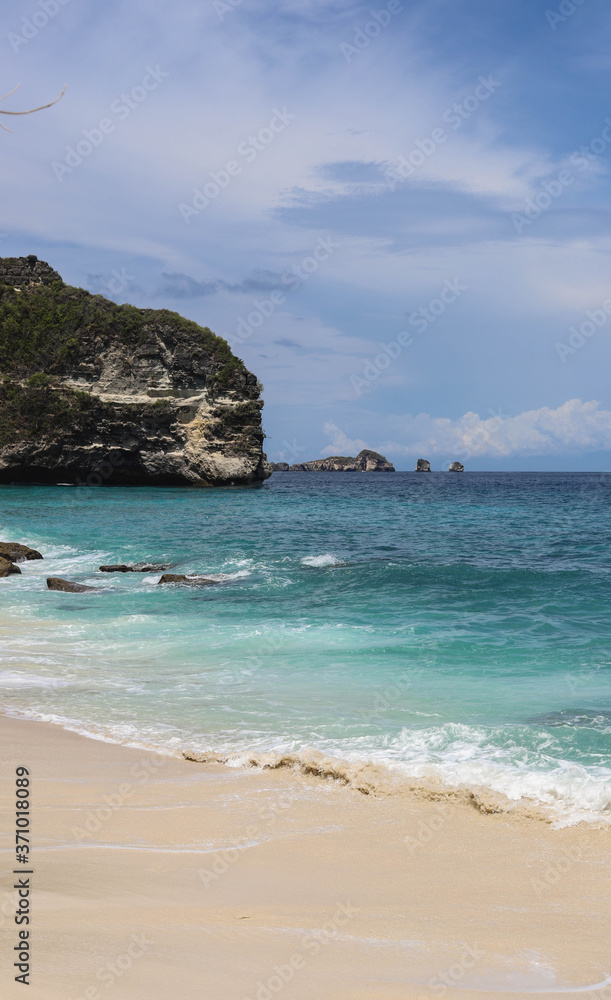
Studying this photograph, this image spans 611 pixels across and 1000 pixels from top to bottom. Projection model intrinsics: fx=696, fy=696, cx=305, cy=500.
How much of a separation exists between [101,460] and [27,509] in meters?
22.8

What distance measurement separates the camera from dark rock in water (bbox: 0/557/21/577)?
19.2 m

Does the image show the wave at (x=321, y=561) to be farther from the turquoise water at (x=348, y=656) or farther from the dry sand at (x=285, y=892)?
the dry sand at (x=285, y=892)

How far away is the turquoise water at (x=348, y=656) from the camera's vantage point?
703 centimetres

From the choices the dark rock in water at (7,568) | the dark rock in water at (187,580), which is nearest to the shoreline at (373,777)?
the dark rock in water at (187,580)

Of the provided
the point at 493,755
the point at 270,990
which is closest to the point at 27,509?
the point at 493,755

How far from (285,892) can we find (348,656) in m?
6.92

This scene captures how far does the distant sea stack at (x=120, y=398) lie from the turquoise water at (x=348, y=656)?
34971 mm

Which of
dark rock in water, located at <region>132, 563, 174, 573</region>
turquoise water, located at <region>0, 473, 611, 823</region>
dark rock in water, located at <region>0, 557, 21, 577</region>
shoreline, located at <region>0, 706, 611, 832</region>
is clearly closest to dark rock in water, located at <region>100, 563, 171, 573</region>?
dark rock in water, located at <region>132, 563, 174, 573</region>

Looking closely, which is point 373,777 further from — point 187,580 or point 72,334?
point 72,334

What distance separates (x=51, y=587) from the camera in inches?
667

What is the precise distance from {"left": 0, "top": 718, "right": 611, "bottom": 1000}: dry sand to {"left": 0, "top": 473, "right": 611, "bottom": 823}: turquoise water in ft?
2.66

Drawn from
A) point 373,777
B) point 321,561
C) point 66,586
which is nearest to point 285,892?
point 373,777

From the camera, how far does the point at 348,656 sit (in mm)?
10961

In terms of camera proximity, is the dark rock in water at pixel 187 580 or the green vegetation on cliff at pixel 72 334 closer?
the dark rock in water at pixel 187 580
